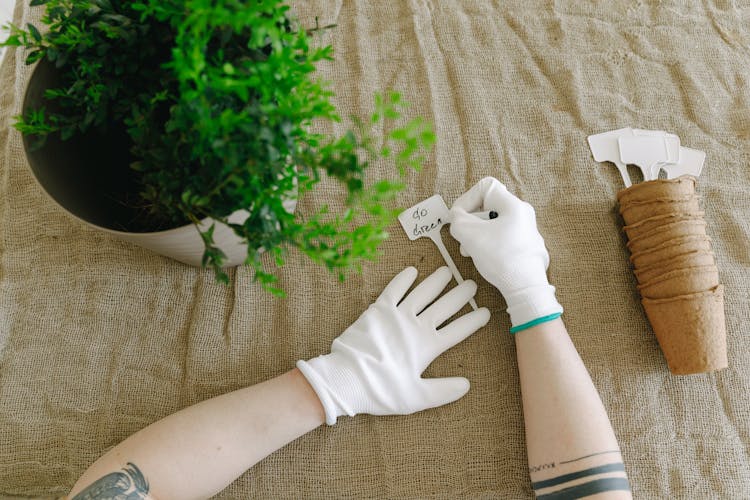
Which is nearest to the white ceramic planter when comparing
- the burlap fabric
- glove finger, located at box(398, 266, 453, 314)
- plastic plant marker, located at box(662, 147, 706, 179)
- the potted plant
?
the potted plant

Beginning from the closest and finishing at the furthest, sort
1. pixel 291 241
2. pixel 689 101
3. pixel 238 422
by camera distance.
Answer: pixel 291 241
pixel 238 422
pixel 689 101

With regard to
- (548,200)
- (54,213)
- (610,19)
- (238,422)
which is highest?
(610,19)

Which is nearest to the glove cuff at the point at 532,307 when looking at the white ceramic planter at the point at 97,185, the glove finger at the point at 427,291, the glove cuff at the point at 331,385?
the glove finger at the point at 427,291

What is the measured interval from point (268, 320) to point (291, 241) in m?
0.36

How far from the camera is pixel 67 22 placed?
572 mm

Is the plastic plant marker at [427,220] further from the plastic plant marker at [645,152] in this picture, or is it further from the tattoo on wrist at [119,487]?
the tattoo on wrist at [119,487]

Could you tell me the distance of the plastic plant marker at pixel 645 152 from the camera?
0.89 meters

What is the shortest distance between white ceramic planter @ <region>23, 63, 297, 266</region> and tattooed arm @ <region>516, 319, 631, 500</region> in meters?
0.44

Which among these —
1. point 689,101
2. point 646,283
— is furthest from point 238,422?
point 689,101

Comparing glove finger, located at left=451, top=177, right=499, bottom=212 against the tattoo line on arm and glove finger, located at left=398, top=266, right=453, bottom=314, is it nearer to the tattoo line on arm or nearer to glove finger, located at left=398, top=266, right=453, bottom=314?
glove finger, located at left=398, top=266, right=453, bottom=314

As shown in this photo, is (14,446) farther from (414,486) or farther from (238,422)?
(414,486)

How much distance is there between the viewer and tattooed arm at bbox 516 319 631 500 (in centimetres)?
70

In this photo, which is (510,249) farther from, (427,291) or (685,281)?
(685,281)

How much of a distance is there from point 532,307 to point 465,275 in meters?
0.13
